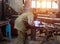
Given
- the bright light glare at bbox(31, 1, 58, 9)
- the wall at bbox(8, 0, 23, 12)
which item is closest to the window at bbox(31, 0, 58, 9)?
the bright light glare at bbox(31, 1, 58, 9)

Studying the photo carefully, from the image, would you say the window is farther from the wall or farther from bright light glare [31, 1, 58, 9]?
the wall

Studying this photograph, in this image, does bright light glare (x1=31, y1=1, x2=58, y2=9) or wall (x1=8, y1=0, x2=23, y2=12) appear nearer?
wall (x1=8, y1=0, x2=23, y2=12)

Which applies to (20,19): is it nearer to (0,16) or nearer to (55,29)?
(55,29)

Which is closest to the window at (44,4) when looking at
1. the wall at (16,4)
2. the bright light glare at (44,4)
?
the bright light glare at (44,4)

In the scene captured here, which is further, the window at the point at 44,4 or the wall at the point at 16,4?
the window at the point at 44,4

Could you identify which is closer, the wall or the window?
the wall

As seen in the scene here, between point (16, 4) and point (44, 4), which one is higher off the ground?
point (16, 4)

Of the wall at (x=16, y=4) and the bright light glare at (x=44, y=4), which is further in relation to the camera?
the bright light glare at (x=44, y=4)

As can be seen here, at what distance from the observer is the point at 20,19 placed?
15.7ft

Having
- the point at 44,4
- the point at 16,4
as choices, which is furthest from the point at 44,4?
→ the point at 16,4

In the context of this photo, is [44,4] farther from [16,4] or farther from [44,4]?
[16,4]

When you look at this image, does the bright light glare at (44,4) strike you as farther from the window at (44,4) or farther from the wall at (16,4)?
the wall at (16,4)

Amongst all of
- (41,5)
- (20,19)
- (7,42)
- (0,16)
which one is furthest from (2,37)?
(41,5)

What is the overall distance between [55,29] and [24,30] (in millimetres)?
1097
